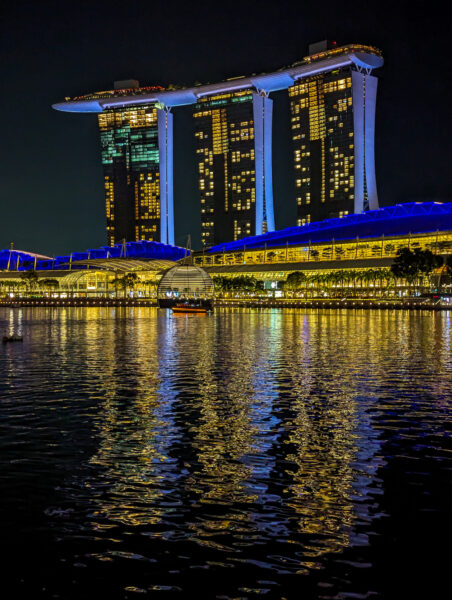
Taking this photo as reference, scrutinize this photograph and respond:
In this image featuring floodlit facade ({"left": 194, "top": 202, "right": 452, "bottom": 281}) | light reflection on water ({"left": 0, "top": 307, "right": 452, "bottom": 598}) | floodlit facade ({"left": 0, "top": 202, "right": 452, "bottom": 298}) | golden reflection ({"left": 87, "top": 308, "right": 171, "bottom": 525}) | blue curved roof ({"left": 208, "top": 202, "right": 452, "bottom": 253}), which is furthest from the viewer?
blue curved roof ({"left": 208, "top": 202, "right": 452, "bottom": 253})

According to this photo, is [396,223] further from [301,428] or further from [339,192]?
[301,428]

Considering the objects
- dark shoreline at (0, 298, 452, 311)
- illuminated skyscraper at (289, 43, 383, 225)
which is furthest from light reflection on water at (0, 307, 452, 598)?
illuminated skyscraper at (289, 43, 383, 225)

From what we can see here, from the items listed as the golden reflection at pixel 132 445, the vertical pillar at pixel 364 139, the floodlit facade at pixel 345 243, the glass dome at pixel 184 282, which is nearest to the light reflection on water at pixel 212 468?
the golden reflection at pixel 132 445

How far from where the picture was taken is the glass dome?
139 meters

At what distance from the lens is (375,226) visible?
154 m

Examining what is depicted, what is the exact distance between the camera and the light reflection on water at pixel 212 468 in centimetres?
886

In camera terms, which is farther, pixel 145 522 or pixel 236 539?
pixel 145 522

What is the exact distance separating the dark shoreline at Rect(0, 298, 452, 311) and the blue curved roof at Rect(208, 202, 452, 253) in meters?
29.2

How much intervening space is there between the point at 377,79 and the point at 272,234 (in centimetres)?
5245

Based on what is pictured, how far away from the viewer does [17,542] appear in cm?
952

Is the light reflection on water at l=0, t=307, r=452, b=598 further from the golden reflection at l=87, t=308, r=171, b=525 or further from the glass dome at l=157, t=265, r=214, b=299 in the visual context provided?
the glass dome at l=157, t=265, r=214, b=299

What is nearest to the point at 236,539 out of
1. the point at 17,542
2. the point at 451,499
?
the point at 17,542

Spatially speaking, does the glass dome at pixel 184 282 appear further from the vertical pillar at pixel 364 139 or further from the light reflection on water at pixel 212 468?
the light reflection on water at pixel 212 468

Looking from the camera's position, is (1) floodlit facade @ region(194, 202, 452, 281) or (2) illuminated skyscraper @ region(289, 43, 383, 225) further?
(2) illuminated skyscraper @ region(289, 43, 383, 225)
